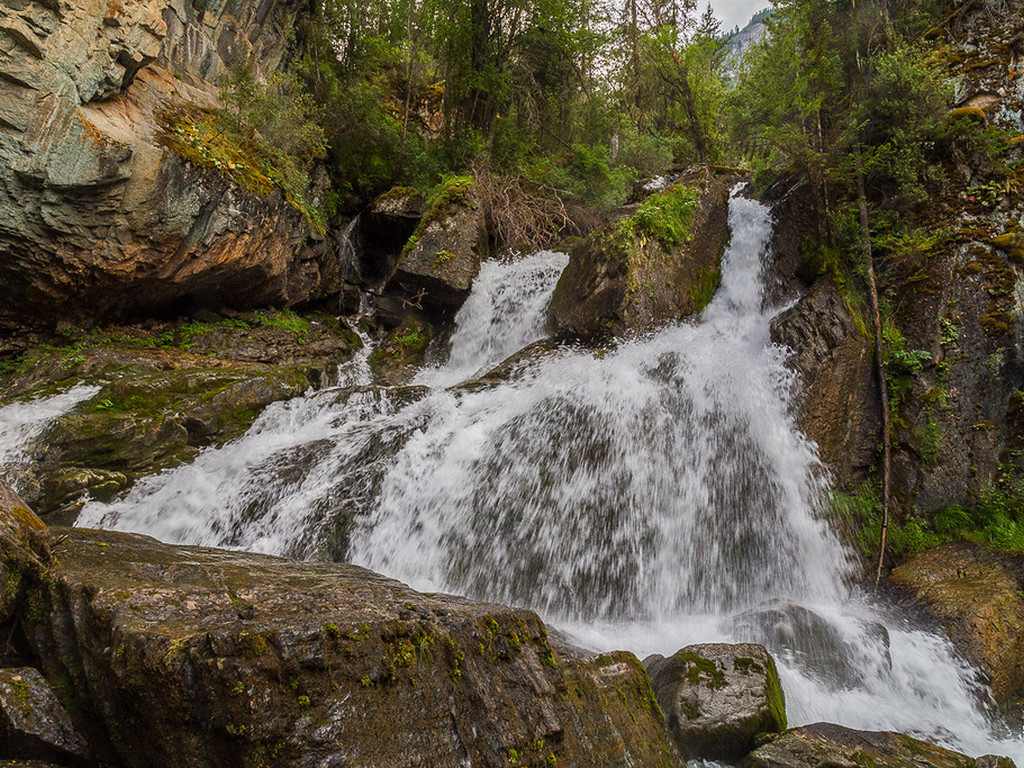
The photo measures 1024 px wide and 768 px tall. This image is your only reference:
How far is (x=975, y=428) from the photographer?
20.5 feet

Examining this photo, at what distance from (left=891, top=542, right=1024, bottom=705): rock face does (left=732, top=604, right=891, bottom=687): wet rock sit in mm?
703

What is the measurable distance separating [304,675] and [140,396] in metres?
6.78

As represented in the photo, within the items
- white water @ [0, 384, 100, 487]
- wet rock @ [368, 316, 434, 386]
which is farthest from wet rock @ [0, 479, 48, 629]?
wet rock @ [368, 316, 434, 386]

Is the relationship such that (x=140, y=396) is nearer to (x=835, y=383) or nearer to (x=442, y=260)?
(x=442, y=260)

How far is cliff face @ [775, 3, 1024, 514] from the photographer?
→ 621 centimetres

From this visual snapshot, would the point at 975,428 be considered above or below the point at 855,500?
above

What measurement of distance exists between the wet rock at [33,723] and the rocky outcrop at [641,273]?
8148 mm

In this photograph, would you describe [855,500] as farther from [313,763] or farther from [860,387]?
[313,763]

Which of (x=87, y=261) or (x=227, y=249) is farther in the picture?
(x=227, y=249)

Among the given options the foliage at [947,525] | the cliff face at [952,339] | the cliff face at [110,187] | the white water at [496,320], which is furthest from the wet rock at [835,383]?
the cliff face at [110,187]

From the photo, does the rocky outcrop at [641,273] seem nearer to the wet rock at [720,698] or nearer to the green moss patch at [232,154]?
the wet rock at [720,698]

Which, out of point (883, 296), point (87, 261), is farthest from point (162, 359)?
point (883, 296)

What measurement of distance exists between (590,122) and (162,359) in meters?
16.1

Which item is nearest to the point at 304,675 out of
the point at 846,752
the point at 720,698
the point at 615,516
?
the point at 720,698
